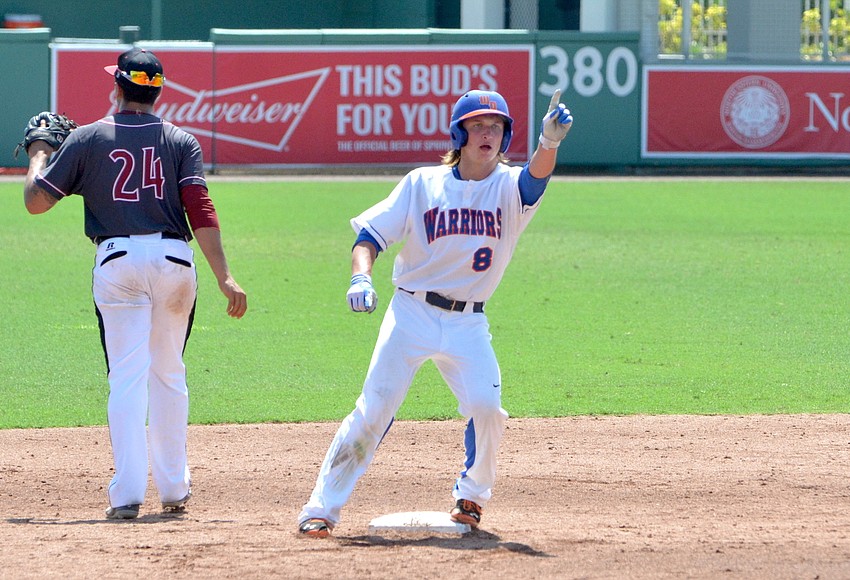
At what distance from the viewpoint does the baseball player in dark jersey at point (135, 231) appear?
498 cm

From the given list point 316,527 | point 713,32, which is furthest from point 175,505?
point 713,32

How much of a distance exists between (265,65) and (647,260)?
1234 centimetres

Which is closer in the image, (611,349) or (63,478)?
(63,478)

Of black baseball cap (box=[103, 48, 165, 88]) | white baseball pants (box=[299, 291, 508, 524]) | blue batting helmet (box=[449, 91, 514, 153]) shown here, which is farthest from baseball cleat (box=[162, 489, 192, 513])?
blue batting helmet (box=[449, 91, 514, 153])

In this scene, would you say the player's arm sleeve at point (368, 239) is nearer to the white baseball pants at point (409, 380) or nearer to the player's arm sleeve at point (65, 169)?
the white baseball pants at point (409, 380)

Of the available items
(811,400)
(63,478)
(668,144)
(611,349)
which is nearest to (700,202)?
(668,144)

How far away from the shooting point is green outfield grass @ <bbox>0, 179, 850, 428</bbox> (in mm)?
7848

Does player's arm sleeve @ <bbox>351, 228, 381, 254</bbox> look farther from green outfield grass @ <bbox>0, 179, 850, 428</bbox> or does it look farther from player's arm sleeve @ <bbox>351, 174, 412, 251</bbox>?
green outfield grass @ <bbox>0, 179, 850, 428</bbox>

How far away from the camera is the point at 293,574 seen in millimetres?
4340

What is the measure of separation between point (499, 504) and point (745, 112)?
21.1 m

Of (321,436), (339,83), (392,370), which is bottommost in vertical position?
(321,436)

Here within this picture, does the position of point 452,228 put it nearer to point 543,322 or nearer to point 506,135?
point 506,135

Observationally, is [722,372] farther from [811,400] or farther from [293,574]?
[293,574]

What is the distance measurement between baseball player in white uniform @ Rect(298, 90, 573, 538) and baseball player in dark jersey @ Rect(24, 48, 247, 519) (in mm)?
760
